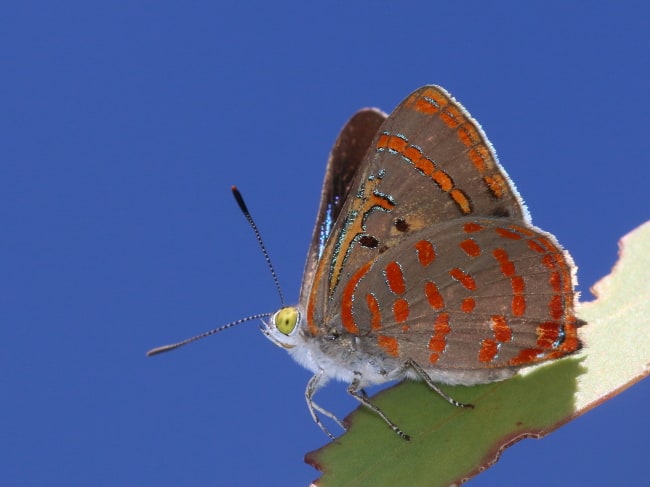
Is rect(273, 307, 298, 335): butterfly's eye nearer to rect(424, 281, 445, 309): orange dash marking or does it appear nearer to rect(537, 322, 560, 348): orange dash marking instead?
rect(424, 281, 445, 309): orange dash marking

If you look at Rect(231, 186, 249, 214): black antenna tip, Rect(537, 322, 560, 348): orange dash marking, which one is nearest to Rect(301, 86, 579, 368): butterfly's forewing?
Rect(537, 322, 560, 348): orange dash marking

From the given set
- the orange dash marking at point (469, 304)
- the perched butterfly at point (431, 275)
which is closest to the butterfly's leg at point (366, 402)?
the perched butterfly at point (431, 275)

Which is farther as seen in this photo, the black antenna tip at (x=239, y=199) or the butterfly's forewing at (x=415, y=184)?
the black antenna tip at (x=239, y=199)

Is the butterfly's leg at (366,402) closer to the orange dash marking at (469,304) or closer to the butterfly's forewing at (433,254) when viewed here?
the butterfly's forewing at (433,254)

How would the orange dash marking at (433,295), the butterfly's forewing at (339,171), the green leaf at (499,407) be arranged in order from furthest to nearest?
the butterfly's forewing at (339,171)
the orange dash marking at (433,295)
the green leaf at (499,407)

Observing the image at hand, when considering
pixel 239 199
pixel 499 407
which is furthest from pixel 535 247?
pixel 239 199

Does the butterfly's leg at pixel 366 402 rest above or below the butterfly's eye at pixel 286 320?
below

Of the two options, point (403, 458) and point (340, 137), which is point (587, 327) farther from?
point (340, 137)
